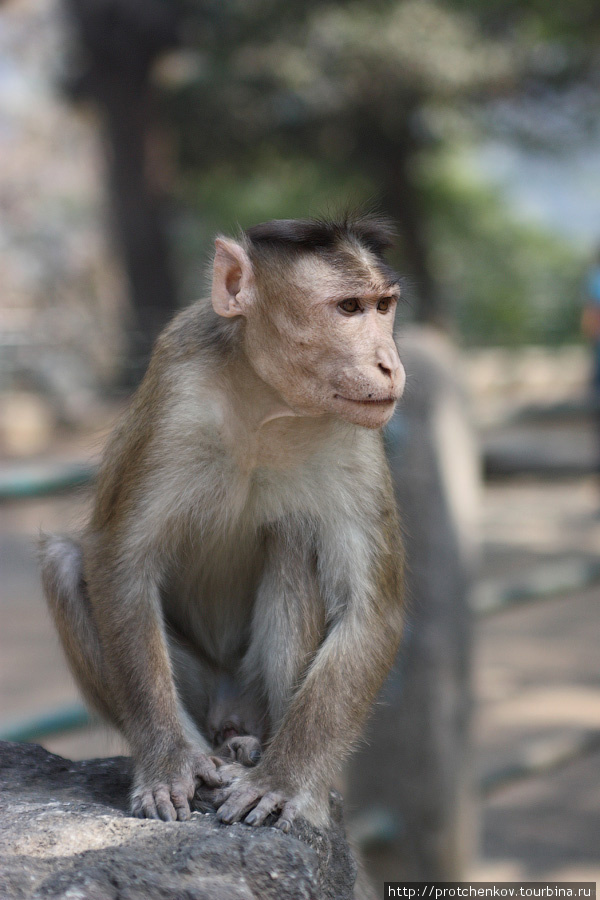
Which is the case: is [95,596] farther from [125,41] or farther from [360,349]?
[125,41]

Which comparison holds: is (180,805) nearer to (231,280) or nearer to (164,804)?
(164,804)

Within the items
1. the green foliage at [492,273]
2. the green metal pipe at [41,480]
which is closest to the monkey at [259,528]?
the green metal pipe at [41,480]

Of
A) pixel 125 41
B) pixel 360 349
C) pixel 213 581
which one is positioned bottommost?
pixel 213 581

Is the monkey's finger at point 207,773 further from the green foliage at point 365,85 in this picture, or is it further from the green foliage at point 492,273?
the green foliage at point 492,273

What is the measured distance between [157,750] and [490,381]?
1760cm

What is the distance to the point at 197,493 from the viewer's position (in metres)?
2.18

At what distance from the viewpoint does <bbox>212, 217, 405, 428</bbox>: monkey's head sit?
2.00m

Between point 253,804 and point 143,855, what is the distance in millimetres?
353

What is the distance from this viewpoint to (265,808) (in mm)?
1905

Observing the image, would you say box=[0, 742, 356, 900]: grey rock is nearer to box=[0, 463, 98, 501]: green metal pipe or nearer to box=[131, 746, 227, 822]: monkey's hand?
box=[131, 746, 227, 822]: monkey's hand

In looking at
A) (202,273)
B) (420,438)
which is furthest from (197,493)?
(420,438)

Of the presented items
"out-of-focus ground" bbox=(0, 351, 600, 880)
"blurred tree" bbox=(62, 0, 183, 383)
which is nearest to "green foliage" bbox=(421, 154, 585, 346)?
"blurred tree" bbox=(62, 0, 183, 383)

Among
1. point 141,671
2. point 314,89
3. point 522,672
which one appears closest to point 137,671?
point 141,671

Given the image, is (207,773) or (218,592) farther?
(218,592)
